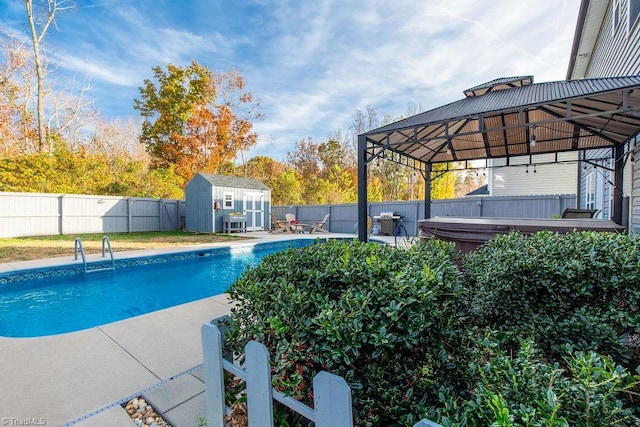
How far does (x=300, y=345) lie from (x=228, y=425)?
74 centimetres

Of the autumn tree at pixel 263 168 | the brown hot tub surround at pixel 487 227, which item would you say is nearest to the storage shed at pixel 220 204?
the autumn tree at pixel 263 168

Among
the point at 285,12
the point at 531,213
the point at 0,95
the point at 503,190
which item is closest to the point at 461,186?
the point at 503,190

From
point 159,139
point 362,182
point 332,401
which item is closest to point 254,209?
point 159,139

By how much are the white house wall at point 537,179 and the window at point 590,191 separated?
104 inches

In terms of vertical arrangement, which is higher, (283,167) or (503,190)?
(283,167)

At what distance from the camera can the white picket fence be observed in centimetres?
105

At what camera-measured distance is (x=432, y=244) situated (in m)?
2.89

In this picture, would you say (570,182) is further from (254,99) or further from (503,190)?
(254,99)

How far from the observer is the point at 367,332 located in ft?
4.04

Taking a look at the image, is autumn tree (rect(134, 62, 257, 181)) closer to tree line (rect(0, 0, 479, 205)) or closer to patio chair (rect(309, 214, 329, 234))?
tree line (rect(0, 0, 479, 205))

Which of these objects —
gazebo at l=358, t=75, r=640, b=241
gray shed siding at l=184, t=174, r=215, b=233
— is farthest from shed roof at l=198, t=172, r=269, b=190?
gazebo at l=358, t=75, r=640, b=241

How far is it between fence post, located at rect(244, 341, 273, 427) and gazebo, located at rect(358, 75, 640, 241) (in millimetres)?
4785

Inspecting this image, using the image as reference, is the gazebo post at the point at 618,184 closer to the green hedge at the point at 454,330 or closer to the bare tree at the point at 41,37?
the green hedge at the point at 454,330

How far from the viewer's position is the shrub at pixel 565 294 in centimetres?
163
